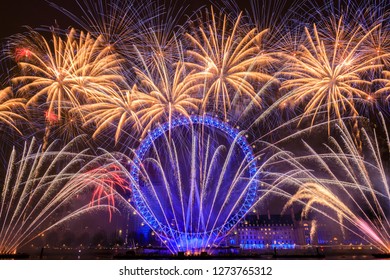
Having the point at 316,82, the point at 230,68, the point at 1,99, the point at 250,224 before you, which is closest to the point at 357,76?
the point at 316,82

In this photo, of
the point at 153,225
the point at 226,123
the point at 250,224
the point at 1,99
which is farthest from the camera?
the point at 250,224

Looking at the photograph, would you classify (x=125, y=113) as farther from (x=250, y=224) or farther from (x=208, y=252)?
(x=250, y=224)

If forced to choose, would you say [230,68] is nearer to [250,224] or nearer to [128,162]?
[128,162]

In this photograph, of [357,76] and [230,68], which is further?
[230,68]

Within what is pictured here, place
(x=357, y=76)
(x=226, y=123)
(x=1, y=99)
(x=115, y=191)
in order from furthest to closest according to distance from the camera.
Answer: (x=226, y=123) → (x=115, y=191) → (x=1, y=99) → (x=357, y=76)

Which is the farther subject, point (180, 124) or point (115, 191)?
point (180, 124)

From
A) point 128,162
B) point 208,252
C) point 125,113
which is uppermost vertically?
point 125,113

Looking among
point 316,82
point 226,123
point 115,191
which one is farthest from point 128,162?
point 316,82

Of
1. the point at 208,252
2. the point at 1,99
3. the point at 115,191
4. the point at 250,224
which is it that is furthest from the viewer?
the point at 250,224

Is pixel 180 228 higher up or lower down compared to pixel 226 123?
lower down
